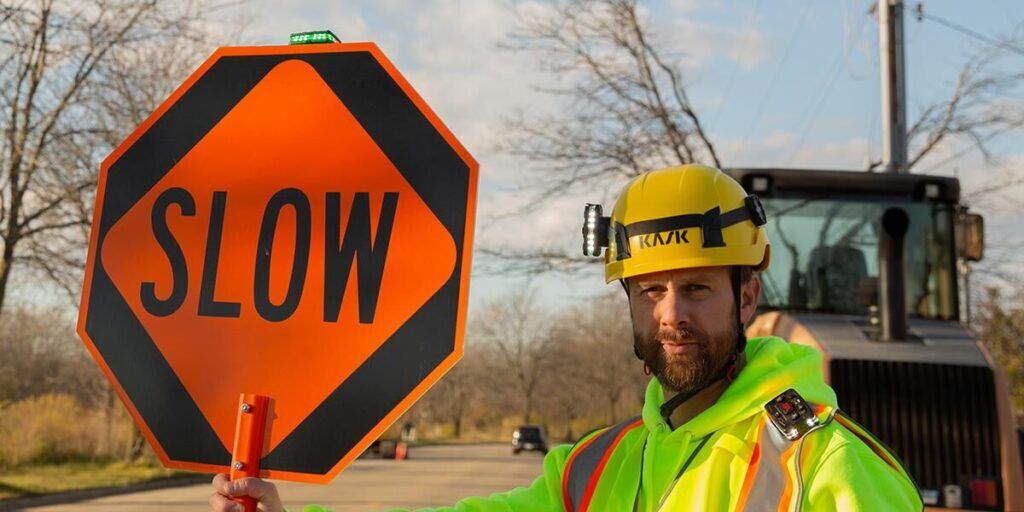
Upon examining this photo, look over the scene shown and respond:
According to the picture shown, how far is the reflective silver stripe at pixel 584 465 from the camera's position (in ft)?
8.45

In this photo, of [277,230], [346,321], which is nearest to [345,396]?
[346,321]

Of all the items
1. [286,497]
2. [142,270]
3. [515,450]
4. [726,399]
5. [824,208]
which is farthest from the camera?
[515,450]

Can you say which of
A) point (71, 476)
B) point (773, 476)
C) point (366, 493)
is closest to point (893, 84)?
point (366, 493)

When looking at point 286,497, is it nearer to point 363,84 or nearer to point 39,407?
point 39,407

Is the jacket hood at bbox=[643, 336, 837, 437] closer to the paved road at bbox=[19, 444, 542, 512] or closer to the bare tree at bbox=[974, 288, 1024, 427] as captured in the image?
the paved road at bbox=[19, 444, 542, 512]

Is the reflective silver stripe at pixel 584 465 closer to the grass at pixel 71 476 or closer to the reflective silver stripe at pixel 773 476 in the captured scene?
the reflective silver stripe at pixel 773 476

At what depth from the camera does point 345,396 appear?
1.96m

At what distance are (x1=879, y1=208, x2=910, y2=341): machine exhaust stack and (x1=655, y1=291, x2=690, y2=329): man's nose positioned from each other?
4.28m

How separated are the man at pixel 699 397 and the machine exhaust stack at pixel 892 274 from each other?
410 centimetres

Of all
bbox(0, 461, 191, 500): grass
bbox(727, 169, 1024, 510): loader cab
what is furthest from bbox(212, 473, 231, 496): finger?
bbox(0, 461, 191, 500): grass

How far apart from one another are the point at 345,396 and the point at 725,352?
37.7 inches

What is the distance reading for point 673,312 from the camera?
2.46 m

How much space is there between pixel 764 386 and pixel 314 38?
1.22m

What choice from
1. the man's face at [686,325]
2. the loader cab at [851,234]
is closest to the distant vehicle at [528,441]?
the loader cab at [851,234]
